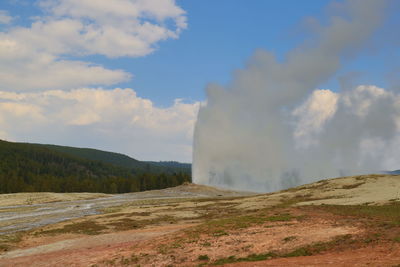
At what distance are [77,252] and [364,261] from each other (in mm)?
24199

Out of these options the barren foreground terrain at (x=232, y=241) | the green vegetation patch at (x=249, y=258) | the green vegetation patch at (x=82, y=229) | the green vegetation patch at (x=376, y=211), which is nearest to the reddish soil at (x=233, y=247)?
the barren foreground terrain at (x=232, y=241)

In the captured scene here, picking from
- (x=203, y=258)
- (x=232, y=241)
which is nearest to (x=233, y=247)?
(x=232, y=241)

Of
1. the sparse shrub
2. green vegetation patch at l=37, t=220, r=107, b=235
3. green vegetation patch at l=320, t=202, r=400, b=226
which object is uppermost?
green vegetation patch at l=320, t=202, r=400, b=226

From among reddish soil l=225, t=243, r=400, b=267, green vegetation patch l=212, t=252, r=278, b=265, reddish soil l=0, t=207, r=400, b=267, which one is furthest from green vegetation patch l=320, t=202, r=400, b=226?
green vegetation patch l=212, t=252, r=278, b=265

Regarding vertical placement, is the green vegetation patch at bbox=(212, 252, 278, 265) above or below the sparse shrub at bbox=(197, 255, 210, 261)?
above

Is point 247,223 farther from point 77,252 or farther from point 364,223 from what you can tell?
point 77,252

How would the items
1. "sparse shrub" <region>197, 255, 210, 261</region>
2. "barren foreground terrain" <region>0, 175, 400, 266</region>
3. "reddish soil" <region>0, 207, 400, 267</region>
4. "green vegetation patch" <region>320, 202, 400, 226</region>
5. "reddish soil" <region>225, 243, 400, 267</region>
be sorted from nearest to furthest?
"reddish soil" <region>225, 243, 400, 267</region>, "reddish soil" <region>0, 207, 400, 267</region>, "barren foreground terrain" <region>0, 175, 400, 266</region>, "sparse shrub" <region>197, 255, 210, 261</region>, "green vegetation patch" <region>320, 202, 400, 226</region>

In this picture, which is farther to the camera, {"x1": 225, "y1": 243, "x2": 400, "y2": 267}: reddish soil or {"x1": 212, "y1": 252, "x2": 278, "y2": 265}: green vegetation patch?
{"x1": 212, "y1": 252, "x2": 278, "y2": 265}: green vegetation patch

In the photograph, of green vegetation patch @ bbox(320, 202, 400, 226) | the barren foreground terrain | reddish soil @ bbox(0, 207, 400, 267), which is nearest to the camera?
reddish soil @ bbox(0, 207, 400, 267)

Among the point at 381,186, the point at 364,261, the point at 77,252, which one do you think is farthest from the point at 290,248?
the point at 381,186

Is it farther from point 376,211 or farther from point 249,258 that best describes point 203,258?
point 376,211

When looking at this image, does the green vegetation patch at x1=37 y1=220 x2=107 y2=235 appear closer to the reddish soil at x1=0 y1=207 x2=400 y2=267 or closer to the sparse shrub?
the reddish soil at x1=0 y1=207 x2=400 y2=267

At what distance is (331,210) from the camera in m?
41.7

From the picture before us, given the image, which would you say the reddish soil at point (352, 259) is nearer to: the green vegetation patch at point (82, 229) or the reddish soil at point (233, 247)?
the reddish soil at point (233, 247)
